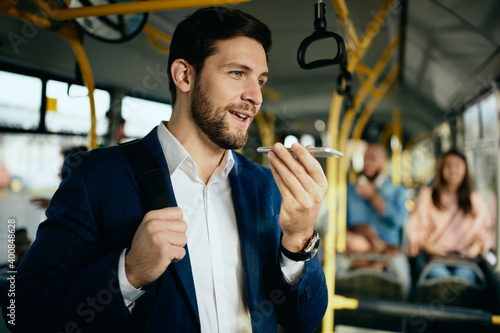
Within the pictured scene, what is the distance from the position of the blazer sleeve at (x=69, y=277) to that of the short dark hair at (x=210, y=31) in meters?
0.56

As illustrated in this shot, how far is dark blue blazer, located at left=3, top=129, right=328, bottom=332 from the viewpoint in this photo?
0.85m

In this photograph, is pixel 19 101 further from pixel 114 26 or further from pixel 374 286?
pixel 374 286

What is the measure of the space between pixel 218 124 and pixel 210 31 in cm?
33

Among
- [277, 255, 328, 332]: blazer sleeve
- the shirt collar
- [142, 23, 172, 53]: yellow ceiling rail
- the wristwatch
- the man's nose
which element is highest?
[142, 23, 172, 53]: yellow ceiling rail

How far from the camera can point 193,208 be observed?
1131mm

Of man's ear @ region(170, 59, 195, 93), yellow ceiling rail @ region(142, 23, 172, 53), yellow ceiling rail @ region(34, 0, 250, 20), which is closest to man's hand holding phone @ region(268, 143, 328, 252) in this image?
Answer: man's ear @ region(170, 59, 195, 93)

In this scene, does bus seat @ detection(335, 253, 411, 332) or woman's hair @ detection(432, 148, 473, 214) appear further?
woman's hair @ detection(432, 148, 473, 214)

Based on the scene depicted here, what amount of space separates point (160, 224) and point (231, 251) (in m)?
0.37

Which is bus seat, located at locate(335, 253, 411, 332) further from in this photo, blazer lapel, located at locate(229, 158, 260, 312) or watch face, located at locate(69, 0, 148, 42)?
watch face, located at locate(69, 0, 148, 42)

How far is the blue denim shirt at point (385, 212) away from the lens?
3.53m

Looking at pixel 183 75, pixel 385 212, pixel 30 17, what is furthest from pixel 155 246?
pixel 385 212

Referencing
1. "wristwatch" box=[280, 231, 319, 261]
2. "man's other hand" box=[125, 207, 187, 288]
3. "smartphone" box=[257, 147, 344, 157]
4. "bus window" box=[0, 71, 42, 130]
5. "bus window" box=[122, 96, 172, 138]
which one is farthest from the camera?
"bus window" box=[0, 71, 42, 130]

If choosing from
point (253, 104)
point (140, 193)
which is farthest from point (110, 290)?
point (253, 104)

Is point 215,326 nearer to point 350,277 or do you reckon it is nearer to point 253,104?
point 253,104
